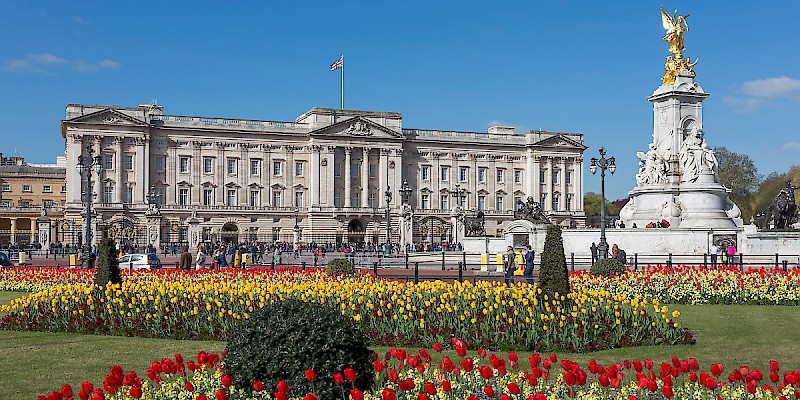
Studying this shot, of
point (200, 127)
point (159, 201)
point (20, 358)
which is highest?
point (200, 127)

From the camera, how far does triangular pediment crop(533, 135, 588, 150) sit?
10469 cm

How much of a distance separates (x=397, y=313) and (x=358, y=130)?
82494 mm

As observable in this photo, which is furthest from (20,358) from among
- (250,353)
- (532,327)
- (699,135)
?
(699,135)

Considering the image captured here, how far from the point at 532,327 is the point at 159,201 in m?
81.1

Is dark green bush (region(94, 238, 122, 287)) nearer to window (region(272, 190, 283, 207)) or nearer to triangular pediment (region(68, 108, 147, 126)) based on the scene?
triangular pediment (region(68, 108, 147, 126))

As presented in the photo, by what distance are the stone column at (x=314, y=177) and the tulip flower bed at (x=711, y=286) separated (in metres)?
73.8

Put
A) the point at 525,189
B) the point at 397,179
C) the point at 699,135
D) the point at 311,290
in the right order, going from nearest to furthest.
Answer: the point at 311,290
the point at 699,135
the point at 397,179
the point at 525,189

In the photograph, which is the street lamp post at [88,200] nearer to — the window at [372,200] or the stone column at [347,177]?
the stone column at [347,177]

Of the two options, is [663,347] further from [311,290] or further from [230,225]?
[230,225]

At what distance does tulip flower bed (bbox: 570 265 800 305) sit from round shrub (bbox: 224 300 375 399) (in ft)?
41.7

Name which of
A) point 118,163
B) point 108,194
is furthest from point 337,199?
point 108,194

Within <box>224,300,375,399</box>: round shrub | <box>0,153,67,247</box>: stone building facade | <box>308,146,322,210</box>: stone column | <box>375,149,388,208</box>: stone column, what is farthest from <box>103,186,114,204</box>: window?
<box>224,300,375,399</box>: round shrub

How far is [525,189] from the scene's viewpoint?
106 meters

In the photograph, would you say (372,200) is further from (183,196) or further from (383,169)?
(183,196)
